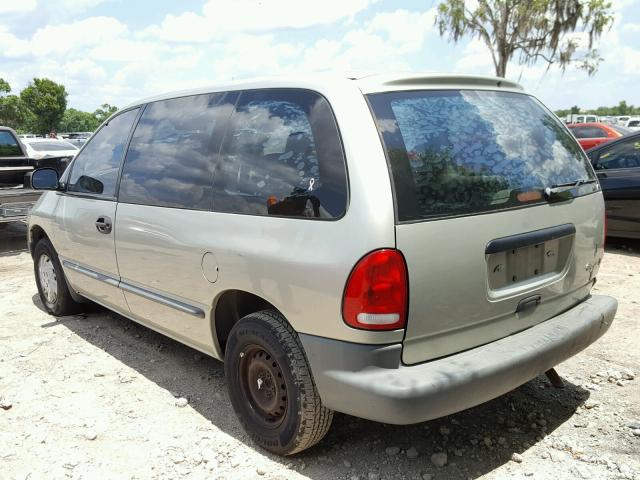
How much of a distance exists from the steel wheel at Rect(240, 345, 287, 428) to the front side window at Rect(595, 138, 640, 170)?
6142 mm

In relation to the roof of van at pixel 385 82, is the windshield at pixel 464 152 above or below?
below

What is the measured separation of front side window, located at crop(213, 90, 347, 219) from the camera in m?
2.56

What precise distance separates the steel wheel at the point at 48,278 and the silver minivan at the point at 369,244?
6.50ft

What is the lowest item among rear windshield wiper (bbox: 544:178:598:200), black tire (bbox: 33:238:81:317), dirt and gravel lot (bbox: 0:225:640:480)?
dirt and gravel lot (bbox: 0:225:640:480)

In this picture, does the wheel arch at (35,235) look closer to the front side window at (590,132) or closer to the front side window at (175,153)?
the front side window at (175,153)

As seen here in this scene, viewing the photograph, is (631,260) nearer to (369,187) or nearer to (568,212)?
(568,212)

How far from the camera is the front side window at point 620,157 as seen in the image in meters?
7.22

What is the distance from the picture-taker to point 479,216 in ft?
8.48

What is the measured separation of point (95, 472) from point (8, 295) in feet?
13.0

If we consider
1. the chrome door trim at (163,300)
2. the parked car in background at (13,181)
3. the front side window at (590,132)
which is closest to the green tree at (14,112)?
the parked car in background at (13,181)

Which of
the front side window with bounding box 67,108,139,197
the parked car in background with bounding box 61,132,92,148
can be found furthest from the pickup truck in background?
the parked car in background with bounding box 61,132,92,148

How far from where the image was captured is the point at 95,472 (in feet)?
9.48

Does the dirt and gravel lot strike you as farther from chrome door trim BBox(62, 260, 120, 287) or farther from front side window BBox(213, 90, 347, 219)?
front side window BBox(213, 90, 347, 219)

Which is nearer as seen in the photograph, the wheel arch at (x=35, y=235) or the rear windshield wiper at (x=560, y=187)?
the rear windshield wiper at (x=560, y=187)
